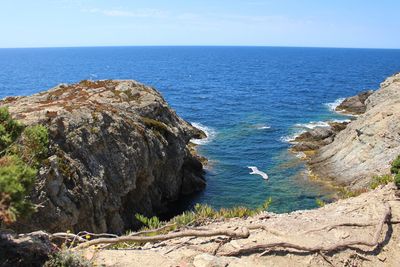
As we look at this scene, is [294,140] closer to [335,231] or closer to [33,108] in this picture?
[33,108]

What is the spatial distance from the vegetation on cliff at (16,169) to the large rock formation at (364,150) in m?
35.7

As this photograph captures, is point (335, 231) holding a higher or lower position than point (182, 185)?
higher

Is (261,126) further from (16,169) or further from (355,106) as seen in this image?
(16,169)

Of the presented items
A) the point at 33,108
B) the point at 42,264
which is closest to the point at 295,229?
the point at 42,264

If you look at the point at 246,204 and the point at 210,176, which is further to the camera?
the point at 210,176

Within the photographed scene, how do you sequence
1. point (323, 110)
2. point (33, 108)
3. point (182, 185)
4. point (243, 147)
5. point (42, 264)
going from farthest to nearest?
point (323, 110) → point (243, 147) → point (182, 185) → point (33, 108) → point (42, 264)

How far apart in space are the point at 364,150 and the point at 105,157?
31.2m

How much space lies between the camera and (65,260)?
1287 cm

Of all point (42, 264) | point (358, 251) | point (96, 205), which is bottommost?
point (96, 205)

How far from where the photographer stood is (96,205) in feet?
94.9

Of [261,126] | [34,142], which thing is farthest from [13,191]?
[261,126]

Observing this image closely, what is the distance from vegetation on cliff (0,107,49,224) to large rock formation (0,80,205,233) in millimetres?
10324

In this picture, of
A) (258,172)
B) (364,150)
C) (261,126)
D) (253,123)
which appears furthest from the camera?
(253,123)

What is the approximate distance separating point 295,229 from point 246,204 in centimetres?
2536
